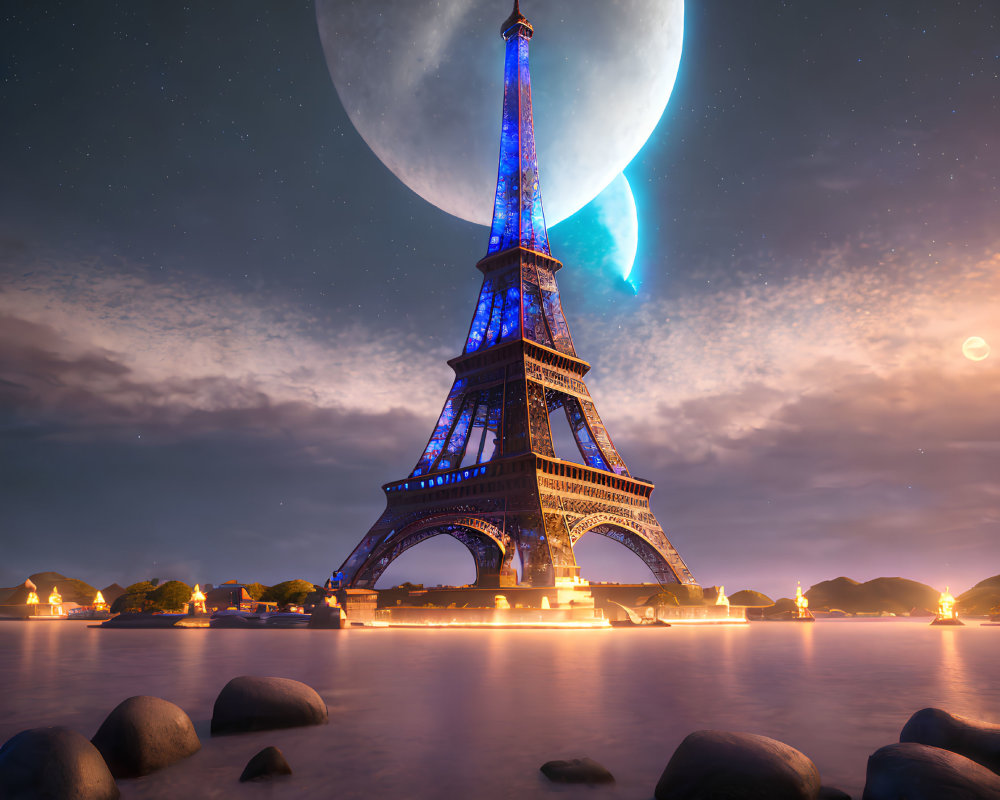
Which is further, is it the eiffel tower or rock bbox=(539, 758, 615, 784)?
the eiffel tower

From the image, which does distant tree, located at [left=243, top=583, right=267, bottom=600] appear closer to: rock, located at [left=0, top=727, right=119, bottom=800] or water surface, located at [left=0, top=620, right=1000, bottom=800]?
water surface, located at [left=0, top=620, right=1000, bottom=800]

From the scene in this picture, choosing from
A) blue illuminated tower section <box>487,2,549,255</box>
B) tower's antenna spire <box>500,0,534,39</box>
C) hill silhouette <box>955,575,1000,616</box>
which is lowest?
hill silhouette <box>955,575,1000,616</box>

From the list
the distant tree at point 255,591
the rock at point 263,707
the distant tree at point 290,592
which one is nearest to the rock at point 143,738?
the rock at point 263,707

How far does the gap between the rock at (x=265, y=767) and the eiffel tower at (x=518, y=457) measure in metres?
45.9

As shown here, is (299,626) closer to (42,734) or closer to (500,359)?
(500,359)

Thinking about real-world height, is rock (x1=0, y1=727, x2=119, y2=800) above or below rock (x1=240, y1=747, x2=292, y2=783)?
above

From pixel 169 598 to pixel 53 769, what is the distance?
68.0 meters

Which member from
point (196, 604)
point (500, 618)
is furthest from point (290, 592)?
point (500, 618)

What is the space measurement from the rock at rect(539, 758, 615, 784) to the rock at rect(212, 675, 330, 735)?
14.0 feet

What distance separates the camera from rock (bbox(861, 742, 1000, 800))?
5090 mm

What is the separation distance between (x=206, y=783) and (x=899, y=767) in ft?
20.7

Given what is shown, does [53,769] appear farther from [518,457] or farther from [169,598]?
[169,598]

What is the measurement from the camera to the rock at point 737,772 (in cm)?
558

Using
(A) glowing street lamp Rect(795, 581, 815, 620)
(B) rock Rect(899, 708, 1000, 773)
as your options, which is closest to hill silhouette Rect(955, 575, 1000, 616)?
(A) glowing street lamp Rect(795, 581, 815, 620)
